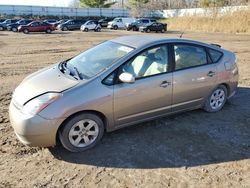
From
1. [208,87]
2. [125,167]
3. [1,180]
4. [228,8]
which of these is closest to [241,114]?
[208,87]

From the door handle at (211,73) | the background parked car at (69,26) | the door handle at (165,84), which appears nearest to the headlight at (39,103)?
the door handle at (165,84)

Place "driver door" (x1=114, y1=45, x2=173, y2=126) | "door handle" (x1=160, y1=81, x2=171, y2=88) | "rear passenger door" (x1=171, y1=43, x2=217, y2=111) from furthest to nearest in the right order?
"rear passenger door" (x1=171, y1=43, x2=217, y2=111) < "door handle" (x1=160, y1=81, x2=171, y2=88) < "driver door" (x1=114, y1=45, x2=173, y2=126)

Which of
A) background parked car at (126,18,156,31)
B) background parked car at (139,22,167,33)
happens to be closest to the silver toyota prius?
background parked car at (139,22,167,33)

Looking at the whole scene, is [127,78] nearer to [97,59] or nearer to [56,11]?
[97,59]

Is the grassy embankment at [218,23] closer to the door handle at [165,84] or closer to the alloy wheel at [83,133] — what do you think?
the door handle at [165,84]

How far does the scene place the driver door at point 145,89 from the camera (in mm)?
4449

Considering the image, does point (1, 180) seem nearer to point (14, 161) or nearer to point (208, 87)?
point (14, 161)

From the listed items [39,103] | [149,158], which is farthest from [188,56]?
[39,103]

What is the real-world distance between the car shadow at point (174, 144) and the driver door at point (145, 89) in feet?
1.06

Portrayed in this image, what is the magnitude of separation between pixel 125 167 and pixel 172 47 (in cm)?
224

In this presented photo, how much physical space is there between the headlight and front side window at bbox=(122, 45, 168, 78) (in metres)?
1.15

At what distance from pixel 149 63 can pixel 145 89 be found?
0.46 m

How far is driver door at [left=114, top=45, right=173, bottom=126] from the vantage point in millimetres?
4449

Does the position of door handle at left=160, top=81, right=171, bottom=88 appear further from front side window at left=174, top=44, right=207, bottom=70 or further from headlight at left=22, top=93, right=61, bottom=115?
headlight at left=22, top=93, right=61, bottom=115
